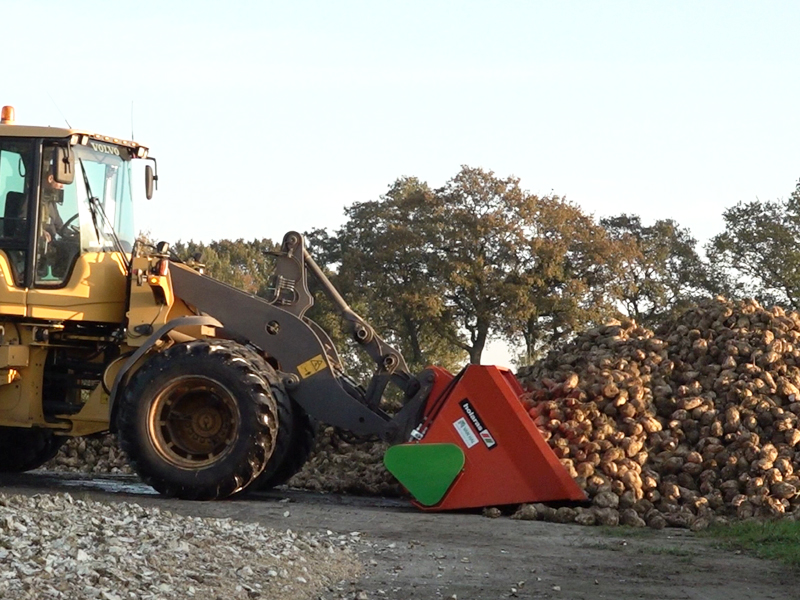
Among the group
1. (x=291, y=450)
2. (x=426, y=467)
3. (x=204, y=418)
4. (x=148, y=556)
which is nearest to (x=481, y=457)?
(x=426, y=467)

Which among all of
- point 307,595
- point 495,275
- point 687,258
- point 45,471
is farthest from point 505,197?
point 307,595

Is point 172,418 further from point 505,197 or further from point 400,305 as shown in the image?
point 505,197

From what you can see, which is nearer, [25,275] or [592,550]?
[592,550]

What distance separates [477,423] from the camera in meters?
10.7

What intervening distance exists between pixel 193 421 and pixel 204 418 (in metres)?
0.11

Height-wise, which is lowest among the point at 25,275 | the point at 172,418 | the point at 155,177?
the point at 172,418

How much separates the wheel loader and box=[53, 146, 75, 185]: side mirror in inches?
0.7

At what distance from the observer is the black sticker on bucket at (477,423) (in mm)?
10617

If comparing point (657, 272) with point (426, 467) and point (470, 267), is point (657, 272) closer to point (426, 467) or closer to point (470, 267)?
point (470, 267)

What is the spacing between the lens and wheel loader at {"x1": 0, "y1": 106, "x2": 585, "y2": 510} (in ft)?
35.1

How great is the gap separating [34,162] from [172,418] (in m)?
2.67

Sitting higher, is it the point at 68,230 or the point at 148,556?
the point at 68,230

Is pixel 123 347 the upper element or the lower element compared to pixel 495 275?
lower

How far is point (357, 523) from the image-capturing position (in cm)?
1002
